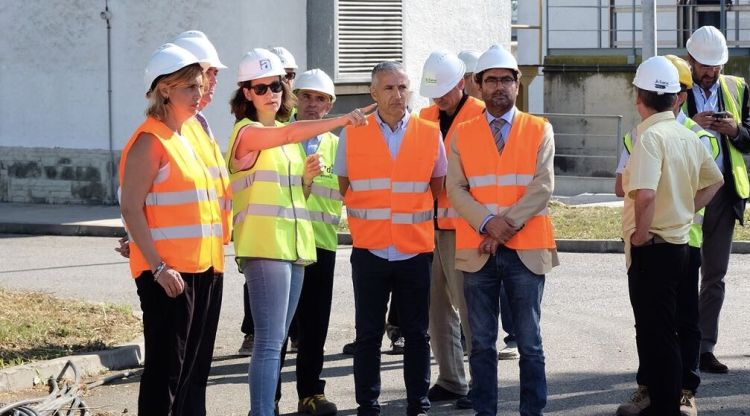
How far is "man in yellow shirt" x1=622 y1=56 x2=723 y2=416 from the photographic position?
719 centimetres

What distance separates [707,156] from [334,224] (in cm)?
223

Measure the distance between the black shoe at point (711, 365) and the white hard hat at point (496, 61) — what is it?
2566 millimetres

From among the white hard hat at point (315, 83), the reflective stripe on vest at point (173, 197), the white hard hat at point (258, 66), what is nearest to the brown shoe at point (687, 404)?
the white hard hat at point (315, 83)

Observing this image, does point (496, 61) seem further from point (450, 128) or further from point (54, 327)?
point (54, 327)

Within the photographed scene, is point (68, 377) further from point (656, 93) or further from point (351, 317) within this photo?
point (656, 93)

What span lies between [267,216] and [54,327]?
340 centimetres

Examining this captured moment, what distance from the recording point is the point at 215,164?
6.51 meters

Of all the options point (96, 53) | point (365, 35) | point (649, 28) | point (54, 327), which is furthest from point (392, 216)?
point (365, 35)

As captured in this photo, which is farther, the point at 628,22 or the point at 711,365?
the point at 628,22

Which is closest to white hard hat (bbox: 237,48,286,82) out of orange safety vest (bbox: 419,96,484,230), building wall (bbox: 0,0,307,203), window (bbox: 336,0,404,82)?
orange safety vest (bbox: 419,96,484,230)

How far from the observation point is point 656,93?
7.29 meters

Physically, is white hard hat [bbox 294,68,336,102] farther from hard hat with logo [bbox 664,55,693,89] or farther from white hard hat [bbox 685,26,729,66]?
white hard hat [bbox 685,26,729,66]

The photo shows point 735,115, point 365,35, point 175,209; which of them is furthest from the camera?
point 365,35

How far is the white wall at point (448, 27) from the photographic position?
21.1m
